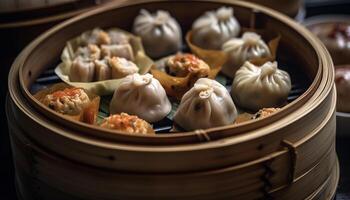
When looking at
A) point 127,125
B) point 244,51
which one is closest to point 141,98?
point 127,125

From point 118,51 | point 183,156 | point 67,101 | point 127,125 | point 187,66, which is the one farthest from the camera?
point 118,51

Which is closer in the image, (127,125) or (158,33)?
(127,125)

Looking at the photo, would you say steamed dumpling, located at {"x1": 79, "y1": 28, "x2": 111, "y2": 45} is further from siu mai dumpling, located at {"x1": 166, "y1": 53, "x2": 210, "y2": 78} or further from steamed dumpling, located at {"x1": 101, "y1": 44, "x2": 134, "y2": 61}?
siu mai dumpling, located at {"x1": 166, "y1": 53, "x2": 210, "y2": 78}

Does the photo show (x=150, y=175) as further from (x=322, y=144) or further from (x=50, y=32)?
(x=50, y=32)

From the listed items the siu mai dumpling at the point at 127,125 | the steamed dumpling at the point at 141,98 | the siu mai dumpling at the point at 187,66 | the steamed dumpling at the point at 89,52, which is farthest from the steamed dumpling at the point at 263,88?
the steamed dumpling at the point at 89,52

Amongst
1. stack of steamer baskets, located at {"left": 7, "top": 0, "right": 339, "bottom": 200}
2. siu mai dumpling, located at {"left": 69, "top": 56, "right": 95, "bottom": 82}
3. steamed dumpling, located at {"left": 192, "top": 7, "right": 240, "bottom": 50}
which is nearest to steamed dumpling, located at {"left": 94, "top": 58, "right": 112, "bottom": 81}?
siu mai dumpling, located at {"left": 69, "top": 56, "right": 95, "bottom": 82}

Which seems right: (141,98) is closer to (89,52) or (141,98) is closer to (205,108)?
(205,108)

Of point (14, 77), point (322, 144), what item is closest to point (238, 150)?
point (322, 144)

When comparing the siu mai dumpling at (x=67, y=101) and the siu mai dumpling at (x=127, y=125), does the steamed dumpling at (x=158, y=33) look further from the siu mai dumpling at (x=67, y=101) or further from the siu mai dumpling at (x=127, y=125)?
the siu mai dumpling at (x=127, y=125)
